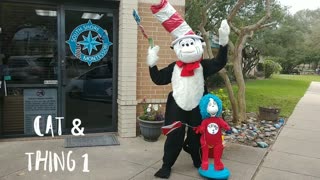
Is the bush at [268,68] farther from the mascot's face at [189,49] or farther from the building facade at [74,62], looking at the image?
the mascot's face at [189,49]

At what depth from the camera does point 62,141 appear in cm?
568

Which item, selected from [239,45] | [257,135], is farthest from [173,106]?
[239,45]

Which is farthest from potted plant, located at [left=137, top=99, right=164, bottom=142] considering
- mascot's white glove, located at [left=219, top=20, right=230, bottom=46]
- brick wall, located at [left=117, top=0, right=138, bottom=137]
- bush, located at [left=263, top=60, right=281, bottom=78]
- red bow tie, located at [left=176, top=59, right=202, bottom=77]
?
bush, located at [left=263, top=60, right=281, bottom=78]

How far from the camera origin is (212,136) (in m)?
4.29

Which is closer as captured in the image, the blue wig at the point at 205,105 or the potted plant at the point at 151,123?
the blue wig at the point at 205,105

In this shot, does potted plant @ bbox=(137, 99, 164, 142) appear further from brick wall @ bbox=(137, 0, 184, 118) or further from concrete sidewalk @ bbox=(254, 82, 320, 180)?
concrete sidewalk @ bbox=(254, 82, 320, 180)

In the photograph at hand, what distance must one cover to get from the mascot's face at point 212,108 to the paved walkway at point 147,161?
858 mm

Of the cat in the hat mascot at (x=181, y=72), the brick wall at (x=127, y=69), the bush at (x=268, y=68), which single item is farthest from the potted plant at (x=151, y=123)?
the bush at (x=268, y=68)

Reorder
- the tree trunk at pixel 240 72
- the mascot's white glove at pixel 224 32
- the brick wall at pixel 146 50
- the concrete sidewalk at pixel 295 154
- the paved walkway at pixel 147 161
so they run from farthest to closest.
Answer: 1. the tree trunk at pixel 240 72
2. the brick wall at pixel 146 50
3. the concrete sidewalk at pixel 295 154
4. the paved walkway at pixel 147 161
5. the mascot's white glove at pixel 224 32

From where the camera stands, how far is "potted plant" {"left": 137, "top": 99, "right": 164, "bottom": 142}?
569 cm

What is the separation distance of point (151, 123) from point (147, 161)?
910 mm

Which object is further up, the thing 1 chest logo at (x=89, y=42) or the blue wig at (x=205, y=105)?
the thing 1 chest logo at (x=89, y=42)

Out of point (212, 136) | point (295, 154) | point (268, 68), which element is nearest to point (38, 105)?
point (212, 136)

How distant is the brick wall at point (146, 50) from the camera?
236 inches
